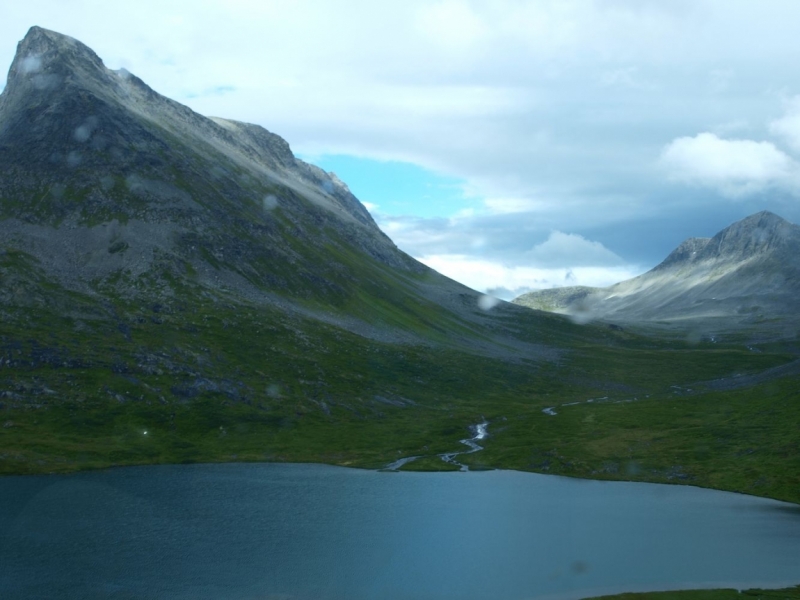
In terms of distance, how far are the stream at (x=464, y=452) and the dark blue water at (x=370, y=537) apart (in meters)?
13.1

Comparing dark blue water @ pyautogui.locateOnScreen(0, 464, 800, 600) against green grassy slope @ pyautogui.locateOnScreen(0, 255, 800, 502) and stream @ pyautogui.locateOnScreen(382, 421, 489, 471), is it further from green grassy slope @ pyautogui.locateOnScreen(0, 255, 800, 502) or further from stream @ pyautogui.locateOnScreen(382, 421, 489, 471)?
stream @ pyautogui.locateOnScreen(382, 421, 489, 471)

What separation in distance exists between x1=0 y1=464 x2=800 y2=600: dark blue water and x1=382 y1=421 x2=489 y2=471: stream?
42.9 ft

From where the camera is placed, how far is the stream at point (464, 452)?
495 ft

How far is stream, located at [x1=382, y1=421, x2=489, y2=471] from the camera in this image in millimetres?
151000

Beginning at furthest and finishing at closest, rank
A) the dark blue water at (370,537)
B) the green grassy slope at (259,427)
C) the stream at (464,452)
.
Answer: the stream at (464,452), the green grassy slope at (259,427), the dark blue water at (370,537)

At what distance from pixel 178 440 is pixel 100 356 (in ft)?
127

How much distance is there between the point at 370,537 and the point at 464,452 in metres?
69.6

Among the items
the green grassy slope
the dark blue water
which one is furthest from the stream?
the dark blue water

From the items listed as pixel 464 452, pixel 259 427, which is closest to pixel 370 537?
pixel 464 452

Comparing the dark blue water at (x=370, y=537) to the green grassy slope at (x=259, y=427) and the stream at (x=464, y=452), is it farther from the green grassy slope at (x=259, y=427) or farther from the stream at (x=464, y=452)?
the stream at (x=464, y=452)

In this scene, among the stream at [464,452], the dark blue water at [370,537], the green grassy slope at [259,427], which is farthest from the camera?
the stream at [464,452]

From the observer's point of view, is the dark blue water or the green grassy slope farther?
the green grassy slope

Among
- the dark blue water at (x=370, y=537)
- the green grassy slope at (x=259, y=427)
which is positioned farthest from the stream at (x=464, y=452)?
the dark blue water at (x=370, y=537)

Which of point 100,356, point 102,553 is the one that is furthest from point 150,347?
point 102,553
